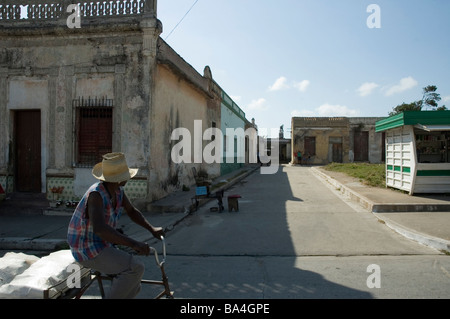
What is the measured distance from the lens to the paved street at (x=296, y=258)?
419 centimetres

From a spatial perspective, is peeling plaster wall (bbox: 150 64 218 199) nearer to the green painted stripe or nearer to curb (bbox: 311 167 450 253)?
curb (bbox: 311 167 450 253)

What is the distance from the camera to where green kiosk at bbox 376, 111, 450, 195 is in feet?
33.1

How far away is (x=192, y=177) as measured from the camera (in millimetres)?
14172

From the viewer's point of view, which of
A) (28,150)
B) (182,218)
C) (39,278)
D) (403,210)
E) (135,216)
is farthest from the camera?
(28,150)

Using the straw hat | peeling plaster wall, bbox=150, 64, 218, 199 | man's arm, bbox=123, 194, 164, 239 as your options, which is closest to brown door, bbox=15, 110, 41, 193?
peeling plaster wall, bbox=150, 64, 218, 199

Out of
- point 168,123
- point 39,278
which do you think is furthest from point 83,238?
point 168,123

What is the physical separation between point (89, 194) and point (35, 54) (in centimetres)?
853

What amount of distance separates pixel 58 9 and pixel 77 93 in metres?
2.42

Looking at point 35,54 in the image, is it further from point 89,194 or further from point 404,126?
point 404,126

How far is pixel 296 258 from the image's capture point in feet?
18.3

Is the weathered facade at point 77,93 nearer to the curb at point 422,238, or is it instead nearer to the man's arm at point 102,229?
the curb at point 422,238

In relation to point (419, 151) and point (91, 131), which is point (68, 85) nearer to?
point (91, 131)

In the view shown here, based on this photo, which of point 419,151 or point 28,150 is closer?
point 28,150

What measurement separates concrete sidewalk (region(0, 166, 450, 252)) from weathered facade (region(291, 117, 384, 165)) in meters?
24.5
